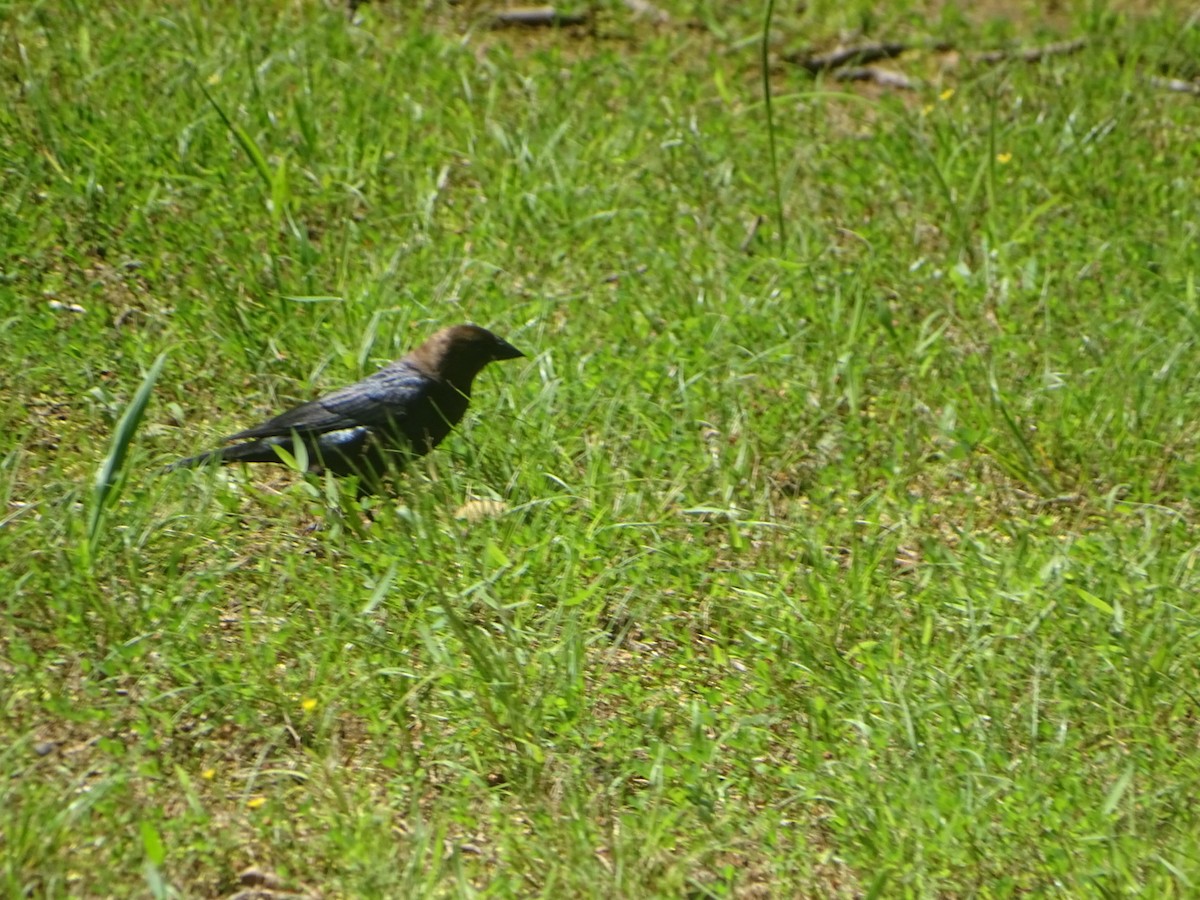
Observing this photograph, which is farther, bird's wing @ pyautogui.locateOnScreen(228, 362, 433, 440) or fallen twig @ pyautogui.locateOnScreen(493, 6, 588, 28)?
fallen twig @ pyautogui.locateOnScreen(493, 6, 588, 28)

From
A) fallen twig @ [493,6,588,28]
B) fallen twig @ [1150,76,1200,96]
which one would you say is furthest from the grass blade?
fallen twig @ [1150,76,1200,96]

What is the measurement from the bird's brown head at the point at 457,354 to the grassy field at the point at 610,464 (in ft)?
0.61

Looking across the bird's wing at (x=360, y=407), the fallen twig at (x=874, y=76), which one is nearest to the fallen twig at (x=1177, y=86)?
the fallen twig at (x=874, y=76)

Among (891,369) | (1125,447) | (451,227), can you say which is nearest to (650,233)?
(451,227)

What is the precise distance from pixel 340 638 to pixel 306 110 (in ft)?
9.16

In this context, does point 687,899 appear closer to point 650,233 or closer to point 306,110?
point 650,233

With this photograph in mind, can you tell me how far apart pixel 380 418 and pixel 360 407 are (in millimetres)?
70

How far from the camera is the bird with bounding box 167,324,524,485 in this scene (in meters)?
4.26

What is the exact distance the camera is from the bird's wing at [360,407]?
429 centimetres

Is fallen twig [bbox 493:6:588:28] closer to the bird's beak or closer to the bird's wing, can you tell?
the bird's beak

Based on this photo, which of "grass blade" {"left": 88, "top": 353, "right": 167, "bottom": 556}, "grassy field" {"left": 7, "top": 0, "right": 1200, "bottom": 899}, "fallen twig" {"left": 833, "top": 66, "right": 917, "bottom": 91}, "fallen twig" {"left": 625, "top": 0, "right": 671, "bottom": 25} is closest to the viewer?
"grassy field" {"left": 7, "top": 0, "right": 1200, "bottom": 899}

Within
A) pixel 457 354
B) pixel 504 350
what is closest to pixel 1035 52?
pixel 504 350

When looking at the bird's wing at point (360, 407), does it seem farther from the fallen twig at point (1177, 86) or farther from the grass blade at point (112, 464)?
the fallen twig at point (1177, 86)

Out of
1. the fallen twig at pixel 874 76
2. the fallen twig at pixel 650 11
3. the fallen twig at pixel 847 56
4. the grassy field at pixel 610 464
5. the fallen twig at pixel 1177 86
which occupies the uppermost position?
the fallen twig at pixel 650 11
